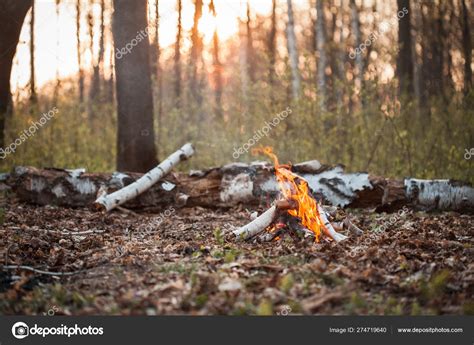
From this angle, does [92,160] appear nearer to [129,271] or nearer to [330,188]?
[330,188]

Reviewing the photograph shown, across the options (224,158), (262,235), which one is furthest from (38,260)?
(224,158)

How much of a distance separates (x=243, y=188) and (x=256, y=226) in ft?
7.21

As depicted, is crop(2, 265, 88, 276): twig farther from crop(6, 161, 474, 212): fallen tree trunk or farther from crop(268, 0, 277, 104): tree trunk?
crop(268, 0, 277, 104): tree trunk

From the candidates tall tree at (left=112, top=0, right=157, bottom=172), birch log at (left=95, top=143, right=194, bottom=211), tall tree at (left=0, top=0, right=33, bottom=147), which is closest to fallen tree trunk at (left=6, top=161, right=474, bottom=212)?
birch log at (left=95, top=143, right=194, bottom=211)

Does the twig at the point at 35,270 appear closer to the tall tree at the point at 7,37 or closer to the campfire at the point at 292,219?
the campfire at the point at 292,219

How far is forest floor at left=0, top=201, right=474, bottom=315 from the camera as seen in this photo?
3287 millimetres

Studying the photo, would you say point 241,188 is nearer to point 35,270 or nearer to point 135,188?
point 135,188

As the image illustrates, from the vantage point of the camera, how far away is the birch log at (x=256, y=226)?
17.1 feet

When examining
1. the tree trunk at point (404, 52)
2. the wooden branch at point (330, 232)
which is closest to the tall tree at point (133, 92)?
the wooden branch at point (330, 232)

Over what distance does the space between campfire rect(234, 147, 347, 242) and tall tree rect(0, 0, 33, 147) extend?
5710 mm

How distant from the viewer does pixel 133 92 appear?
843 centimetres

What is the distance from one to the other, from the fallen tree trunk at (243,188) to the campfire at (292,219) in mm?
1820

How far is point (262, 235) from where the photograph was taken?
5.38 m

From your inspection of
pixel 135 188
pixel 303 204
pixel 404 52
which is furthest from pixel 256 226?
pixel 404 52
